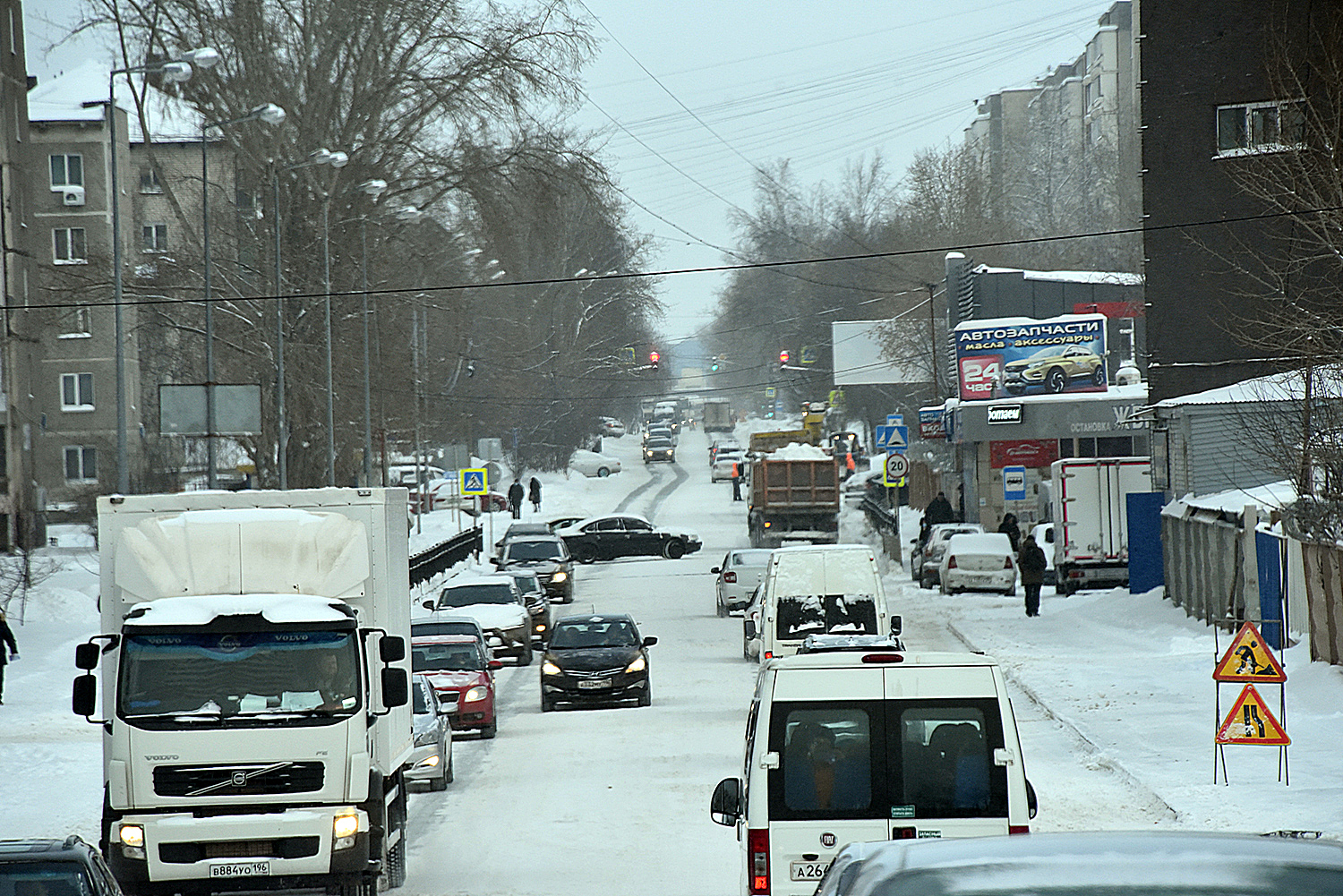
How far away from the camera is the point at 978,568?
4162cm

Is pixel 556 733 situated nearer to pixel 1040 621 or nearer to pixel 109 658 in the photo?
pixel 109 658

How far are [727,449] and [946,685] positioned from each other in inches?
3432

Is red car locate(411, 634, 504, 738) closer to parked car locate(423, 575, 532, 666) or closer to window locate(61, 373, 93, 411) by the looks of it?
parked car locate(423, 575, 532, 666)

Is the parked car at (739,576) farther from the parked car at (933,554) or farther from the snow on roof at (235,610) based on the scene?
the snow on roof at (235,610)

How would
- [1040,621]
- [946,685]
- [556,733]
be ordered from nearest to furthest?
[946,685]
[556,733]
[1040,621]

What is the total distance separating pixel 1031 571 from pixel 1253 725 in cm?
2031

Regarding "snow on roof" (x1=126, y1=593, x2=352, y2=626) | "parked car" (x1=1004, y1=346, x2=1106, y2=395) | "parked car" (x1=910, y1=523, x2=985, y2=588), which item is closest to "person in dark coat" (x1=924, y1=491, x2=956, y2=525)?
"parked car" (x1=910, y1=523, x2=985, y2=588)

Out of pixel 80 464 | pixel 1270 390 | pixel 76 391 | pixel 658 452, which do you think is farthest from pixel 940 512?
pixel 658 452

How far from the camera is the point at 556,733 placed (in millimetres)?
23250

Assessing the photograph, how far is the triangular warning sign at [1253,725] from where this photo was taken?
15656mm

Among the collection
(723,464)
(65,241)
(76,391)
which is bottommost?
(723,464)

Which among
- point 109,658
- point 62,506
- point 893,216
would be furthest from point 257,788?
point 893,216

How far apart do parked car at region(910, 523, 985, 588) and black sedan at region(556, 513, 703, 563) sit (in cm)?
1171

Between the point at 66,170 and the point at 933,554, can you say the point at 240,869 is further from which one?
the point at 66,170
